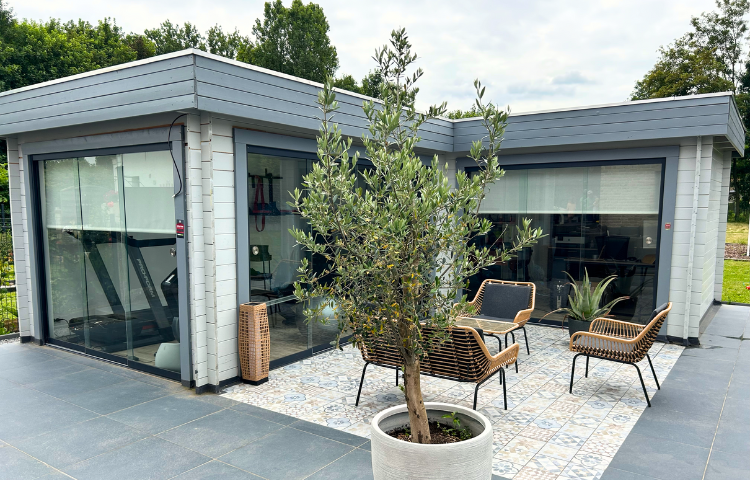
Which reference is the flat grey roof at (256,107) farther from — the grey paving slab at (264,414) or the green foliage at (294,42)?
A: the green foliage at (294,42)

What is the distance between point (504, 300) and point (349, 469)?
12.8 feet

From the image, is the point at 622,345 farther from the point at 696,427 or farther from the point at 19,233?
the point at 19,233

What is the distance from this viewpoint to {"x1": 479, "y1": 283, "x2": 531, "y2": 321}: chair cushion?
6.65m

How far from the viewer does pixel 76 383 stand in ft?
17.3

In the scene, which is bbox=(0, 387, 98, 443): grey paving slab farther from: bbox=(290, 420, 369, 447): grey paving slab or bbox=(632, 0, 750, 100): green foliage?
bbox=(632, 0, 750, 100): green foliage

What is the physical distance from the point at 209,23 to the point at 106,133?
1495 inches

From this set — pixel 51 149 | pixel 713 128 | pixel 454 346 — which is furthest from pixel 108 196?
pixel 713 128

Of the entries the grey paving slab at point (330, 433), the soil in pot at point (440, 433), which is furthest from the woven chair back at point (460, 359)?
the soil in pot at point (440, 433)

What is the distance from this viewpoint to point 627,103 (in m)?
6.71

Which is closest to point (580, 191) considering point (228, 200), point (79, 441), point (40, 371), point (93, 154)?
point (228, 200)

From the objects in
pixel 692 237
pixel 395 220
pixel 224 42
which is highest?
pixel 224 42

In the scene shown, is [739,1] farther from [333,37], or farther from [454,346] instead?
[454,346]

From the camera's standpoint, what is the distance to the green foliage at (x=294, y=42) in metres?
32.4

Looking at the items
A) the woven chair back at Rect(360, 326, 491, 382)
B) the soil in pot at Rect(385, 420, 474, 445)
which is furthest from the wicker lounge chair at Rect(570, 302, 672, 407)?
the soil in pot at Rect(385, 420, 474, 445)
